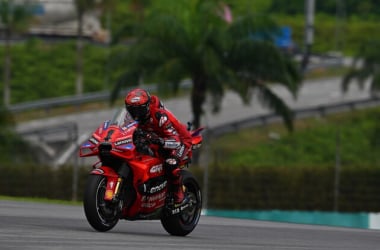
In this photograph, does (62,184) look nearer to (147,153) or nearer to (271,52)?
(271,52)

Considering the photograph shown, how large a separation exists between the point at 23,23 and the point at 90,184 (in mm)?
43080

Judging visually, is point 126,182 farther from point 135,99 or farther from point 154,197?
point 135,99

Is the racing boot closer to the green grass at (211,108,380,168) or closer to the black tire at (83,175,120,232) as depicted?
the black tire at (83,175,120,232)

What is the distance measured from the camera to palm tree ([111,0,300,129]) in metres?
35.2

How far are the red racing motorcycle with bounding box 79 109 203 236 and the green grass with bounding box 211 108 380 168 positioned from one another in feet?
76.2

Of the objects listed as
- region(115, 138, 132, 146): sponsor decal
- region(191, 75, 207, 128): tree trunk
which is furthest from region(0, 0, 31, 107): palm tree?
region(115, 138, 132, 146): sponsor decal

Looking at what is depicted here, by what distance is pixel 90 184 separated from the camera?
36.8ft

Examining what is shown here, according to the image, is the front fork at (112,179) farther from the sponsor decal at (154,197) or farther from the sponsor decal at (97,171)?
the sponsor decal at (154,197)

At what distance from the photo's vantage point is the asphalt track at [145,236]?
9.70 metres

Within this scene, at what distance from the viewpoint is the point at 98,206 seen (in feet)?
36.9

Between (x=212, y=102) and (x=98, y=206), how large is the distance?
2515cm

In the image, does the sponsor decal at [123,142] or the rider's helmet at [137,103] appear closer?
the sponsor decal at [123,142]

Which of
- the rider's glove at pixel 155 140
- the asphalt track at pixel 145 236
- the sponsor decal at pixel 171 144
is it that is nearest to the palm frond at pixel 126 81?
the asphalt track at pixel 145 236

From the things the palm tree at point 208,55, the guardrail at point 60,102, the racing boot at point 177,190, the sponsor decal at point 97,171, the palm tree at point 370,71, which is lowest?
the guardrail at point 60,102
